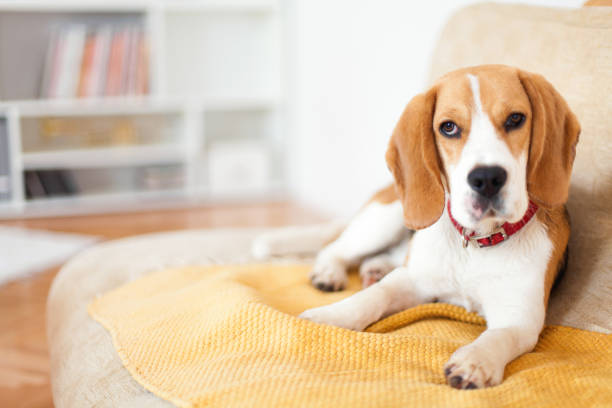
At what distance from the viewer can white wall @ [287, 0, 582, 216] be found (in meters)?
3.15

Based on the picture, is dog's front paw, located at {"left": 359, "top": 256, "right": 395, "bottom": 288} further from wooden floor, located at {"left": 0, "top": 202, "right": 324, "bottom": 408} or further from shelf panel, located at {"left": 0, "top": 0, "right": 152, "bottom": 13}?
shelf panel, located at {"left": 0, "top": 0, "right": 152, "bottom": 13}

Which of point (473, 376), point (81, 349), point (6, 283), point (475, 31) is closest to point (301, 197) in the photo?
point (6, 283)

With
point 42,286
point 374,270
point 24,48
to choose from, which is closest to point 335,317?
point 374,270

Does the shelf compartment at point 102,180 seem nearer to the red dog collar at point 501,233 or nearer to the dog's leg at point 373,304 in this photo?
the dog's leg at point 373,304

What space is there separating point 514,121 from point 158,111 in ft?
12.3

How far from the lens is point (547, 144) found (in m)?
1.21

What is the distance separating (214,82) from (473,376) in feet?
13.6

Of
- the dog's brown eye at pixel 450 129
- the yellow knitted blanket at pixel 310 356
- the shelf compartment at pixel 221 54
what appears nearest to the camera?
the yellow knitted blanket at pixel 310 356

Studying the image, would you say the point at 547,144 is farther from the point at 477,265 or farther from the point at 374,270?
the point at 374,270

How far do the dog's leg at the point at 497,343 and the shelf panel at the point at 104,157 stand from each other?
3.56m

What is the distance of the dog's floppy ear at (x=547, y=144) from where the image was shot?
121 cm

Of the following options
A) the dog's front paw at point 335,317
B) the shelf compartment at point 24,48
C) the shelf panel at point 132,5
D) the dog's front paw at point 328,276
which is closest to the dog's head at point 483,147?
the dog's front paw at point 335,317

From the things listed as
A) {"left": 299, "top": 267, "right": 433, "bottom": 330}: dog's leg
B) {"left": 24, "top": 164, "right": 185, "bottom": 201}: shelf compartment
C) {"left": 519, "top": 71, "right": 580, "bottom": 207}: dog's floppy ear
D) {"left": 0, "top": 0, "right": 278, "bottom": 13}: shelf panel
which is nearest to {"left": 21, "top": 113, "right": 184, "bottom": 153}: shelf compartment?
{"left": 24, "top": 164, "right": 185, "bottom": 201}: shelf compartment

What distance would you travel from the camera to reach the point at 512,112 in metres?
1.19
